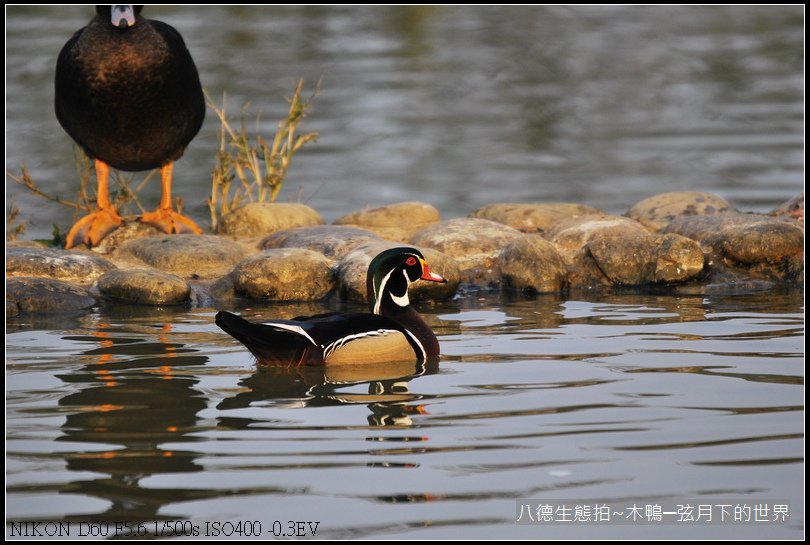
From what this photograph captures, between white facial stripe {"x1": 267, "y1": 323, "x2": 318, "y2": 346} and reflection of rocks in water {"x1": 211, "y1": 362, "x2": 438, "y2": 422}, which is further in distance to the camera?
white facial stripe {"x1": 267, "y1": 323, "x2": 318, "y2": 346}

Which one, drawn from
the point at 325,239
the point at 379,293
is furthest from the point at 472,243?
the point at 379,293

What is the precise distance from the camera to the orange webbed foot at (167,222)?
1174cm

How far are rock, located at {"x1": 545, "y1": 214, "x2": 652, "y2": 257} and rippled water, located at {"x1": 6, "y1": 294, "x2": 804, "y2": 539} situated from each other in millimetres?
1971

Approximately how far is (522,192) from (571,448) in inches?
389

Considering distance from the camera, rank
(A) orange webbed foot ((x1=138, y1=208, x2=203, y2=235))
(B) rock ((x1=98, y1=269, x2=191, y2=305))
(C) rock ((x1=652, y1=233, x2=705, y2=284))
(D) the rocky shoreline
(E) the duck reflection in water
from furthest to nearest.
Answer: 1. (A) orange webbed foot ((x1=138, y1=208, x2=203, y2=235))
2. (C) rock ((x1=652, y1=233, x2=705, y2=284))
3. (D) the rocky shoreline
4. (B) rock ((x1=98, y1=269, x2=191, y2=305))
5. (E) the duck reflection in water

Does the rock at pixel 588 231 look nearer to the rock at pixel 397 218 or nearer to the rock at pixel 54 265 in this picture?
the rock at pixel 397 218

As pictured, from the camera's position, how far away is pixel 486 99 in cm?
2073

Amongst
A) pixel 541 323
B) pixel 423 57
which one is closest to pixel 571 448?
pixel 541 323

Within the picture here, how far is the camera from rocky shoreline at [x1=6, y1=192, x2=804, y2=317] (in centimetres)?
1012

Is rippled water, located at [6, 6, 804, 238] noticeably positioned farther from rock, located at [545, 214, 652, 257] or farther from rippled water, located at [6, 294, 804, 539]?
rippled water, located at [6, 294, 804, 539]

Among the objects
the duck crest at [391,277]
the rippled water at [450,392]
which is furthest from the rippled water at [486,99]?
the duck crest at [391,277]

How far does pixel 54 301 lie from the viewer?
9.76 metres

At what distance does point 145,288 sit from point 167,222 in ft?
6.29

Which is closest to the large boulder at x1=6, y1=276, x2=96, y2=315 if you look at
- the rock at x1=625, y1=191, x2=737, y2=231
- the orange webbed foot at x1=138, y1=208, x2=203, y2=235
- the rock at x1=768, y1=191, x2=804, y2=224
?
the orange webbed foot at x1=138, y1=208, x2=203, y2=235
